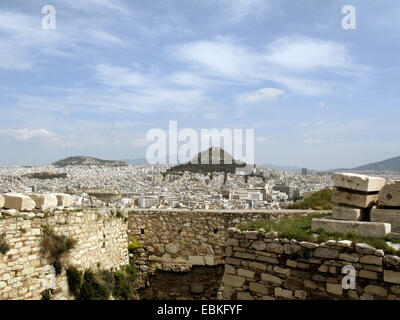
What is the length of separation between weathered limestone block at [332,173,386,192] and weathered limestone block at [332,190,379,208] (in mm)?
155

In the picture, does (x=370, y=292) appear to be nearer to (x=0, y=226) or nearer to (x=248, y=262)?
(x=248, y=262)

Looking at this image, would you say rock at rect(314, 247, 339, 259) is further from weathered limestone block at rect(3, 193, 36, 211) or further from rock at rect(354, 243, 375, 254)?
weathered limestone block at rect(3, 193, 36, 211)

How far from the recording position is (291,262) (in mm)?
5996

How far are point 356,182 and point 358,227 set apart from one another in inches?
28.9

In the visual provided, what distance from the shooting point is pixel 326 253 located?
5625 mm

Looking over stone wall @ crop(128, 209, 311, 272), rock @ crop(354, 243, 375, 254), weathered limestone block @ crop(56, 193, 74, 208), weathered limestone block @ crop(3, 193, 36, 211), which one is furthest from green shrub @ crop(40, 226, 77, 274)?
rock @ crop(354, 243, 375, 254)

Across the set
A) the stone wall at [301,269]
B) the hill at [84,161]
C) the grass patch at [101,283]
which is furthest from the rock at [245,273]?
the hill at [84,161]

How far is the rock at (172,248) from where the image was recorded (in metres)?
12.5

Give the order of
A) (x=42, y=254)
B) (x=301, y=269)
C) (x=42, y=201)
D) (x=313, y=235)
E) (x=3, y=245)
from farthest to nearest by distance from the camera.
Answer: (x=42, y=201) < (x=42, y=254) < (x=3, y=245) < (x=313, y=235) < (x=301, y=269)

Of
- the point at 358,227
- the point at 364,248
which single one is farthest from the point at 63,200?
the point at 364,248

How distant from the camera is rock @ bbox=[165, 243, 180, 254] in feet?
41.0

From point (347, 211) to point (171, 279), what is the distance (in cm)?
754

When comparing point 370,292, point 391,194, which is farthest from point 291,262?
point 391,194

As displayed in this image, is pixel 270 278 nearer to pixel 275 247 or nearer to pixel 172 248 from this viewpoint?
pixel 275 247
